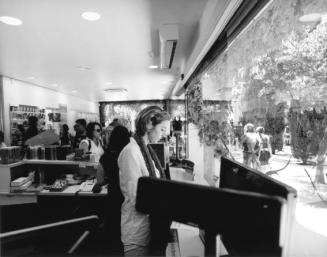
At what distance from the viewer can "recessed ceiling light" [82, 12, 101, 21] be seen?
2322mm

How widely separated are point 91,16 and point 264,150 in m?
2.19

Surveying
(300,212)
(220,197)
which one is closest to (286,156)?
(300,212)

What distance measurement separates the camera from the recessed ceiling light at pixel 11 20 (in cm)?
244

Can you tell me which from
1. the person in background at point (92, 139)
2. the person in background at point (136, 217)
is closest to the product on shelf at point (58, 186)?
the person in background at point (92, 139)

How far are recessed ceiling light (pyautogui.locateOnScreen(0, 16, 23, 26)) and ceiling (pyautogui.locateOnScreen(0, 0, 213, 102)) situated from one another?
0.22 ft

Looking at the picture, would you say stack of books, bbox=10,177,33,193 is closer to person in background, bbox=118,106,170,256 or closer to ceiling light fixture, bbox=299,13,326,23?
person in background, bbox=118,106,170,256

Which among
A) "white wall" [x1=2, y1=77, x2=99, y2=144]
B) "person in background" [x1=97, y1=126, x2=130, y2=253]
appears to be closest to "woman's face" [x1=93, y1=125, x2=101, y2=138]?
"person in background" [x1=97, y1=126, x2=130, y2=253]

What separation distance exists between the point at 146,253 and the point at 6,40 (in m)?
3.44

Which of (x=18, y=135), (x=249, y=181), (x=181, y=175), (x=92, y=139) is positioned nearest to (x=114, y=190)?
(x=249, y=181)

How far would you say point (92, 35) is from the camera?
2.96 meters

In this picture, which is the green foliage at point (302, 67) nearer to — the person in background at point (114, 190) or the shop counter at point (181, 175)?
the person in background at point (114, 190)

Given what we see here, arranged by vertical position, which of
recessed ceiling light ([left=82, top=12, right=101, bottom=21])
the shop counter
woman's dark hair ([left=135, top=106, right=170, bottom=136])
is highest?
recessed ceiling light ([left=82, top=12, right=101, bottom=21])

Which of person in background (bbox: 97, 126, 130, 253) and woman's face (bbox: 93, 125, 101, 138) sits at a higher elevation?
woman's face (bbox: 93, 125, 101, 138)

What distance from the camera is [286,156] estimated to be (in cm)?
120
